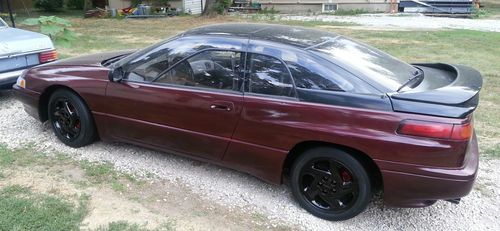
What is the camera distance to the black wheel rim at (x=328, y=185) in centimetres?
308

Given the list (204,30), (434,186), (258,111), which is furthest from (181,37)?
(434,186)

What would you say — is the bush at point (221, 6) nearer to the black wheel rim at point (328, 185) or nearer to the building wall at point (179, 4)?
the building wall at point (179, 4)

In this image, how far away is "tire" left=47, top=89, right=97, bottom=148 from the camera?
4152mm

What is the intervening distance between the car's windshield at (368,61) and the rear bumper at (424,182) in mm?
618

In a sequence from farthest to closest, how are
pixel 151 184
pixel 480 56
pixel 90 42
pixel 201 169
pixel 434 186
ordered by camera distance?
pixel 90 42, pixel 480 56, pixel 201 169, pixel 151 184, pixel 434 186

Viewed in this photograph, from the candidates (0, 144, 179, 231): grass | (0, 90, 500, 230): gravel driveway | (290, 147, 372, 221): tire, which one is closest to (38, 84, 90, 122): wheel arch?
(0, 90, 500, 230): gravel driveway

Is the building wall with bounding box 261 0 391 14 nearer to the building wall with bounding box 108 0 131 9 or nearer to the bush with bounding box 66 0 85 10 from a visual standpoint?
the building wall with bounding box 108 0 131 9

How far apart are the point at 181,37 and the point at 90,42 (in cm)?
854

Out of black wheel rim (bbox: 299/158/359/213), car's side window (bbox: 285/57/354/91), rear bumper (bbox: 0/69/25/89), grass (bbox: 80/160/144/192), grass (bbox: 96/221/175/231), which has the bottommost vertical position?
grass (bbox: 96/221/175/231)

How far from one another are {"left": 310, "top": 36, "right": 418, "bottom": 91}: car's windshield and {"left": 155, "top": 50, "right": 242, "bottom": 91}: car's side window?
68cm

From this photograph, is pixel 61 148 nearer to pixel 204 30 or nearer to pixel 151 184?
pixel 151 184

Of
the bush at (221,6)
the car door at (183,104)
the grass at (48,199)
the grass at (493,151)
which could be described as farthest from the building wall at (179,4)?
the grass at (493,151)

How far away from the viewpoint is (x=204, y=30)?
12.4ft

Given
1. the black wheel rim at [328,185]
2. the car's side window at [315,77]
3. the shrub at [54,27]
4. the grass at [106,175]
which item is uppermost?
the shrub at [54,27]
